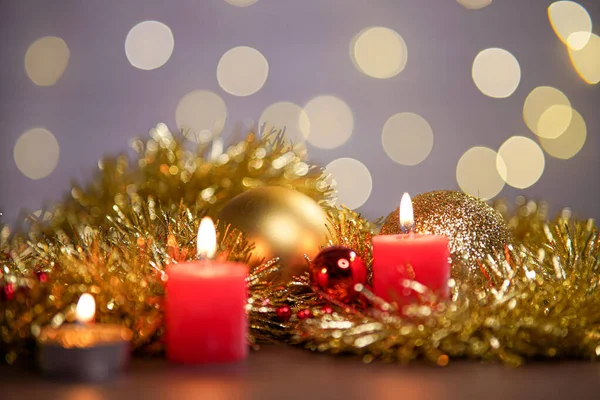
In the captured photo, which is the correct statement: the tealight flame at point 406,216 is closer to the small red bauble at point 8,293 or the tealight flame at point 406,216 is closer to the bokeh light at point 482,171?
the small red bauble at point 8,293

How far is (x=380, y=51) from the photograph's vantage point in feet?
7.14

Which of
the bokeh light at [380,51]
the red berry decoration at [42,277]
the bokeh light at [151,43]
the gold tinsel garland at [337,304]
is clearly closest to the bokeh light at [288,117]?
the bokeh light at [380,51]

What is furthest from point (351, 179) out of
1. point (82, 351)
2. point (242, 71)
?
point (82, 351)

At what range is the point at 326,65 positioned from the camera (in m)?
2.17

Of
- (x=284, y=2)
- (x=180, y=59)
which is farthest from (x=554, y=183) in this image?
(x=180, y=59)

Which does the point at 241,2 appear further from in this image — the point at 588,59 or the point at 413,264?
the point at 413,264

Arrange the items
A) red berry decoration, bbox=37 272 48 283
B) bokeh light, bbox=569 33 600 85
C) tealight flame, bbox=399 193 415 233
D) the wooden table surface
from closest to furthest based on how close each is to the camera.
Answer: the wooden table surface < red berry decoration, bbox=37 272 48 283 < tealight flame, bbox=399 193 415 233 < bokeh light, bbox=569 33 600 85

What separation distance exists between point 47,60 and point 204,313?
5.56 feet

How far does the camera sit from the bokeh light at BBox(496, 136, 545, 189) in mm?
2119

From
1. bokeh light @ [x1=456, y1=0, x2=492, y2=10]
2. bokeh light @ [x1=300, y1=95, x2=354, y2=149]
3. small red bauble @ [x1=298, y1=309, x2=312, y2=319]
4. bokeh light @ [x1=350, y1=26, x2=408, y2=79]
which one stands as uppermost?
bokeh light @ [x1=456, y1=0, x2=492, y2=10]

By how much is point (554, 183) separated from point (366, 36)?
74 cm

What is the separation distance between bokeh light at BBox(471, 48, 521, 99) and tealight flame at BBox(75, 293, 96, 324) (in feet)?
5.68

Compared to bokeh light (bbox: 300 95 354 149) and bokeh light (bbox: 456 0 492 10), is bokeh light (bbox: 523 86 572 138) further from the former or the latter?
bokeh light (bbox: 300 95 354 149)

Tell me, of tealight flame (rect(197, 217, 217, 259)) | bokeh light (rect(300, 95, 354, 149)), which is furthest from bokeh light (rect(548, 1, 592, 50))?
tealight flame (rect(197, 217, 217, 259))
